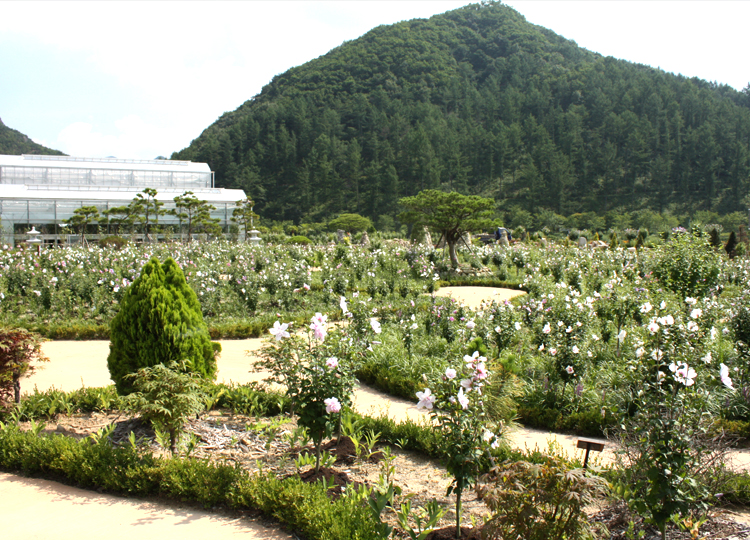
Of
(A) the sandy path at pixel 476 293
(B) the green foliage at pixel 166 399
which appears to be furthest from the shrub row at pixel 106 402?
(A) the sandy path at pixel 476 293

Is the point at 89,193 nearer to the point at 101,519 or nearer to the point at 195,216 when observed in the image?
the point at 195,216

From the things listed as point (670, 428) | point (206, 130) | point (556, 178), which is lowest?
point (670, 428)

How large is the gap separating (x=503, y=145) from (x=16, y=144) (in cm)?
5578

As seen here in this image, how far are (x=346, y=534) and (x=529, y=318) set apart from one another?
573 cm

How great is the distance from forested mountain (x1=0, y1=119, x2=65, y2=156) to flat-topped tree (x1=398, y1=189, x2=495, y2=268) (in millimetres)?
53863

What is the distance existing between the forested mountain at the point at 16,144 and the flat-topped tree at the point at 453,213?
5386 cm

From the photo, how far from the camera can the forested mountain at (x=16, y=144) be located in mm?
53938

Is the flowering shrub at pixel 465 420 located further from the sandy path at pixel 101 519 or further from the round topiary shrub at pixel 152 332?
the round topiary shrub at pixel 152 332

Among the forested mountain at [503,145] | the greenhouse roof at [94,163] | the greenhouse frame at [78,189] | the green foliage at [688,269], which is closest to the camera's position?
the green foliage at [688,269]

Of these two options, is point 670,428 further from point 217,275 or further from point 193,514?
point 217,275

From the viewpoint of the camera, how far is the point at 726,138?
6034 cm

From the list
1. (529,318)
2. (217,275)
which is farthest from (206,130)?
(529,318)

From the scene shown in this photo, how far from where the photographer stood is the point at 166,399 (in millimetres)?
3824

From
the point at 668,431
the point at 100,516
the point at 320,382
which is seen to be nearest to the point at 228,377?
the point at 100,516
